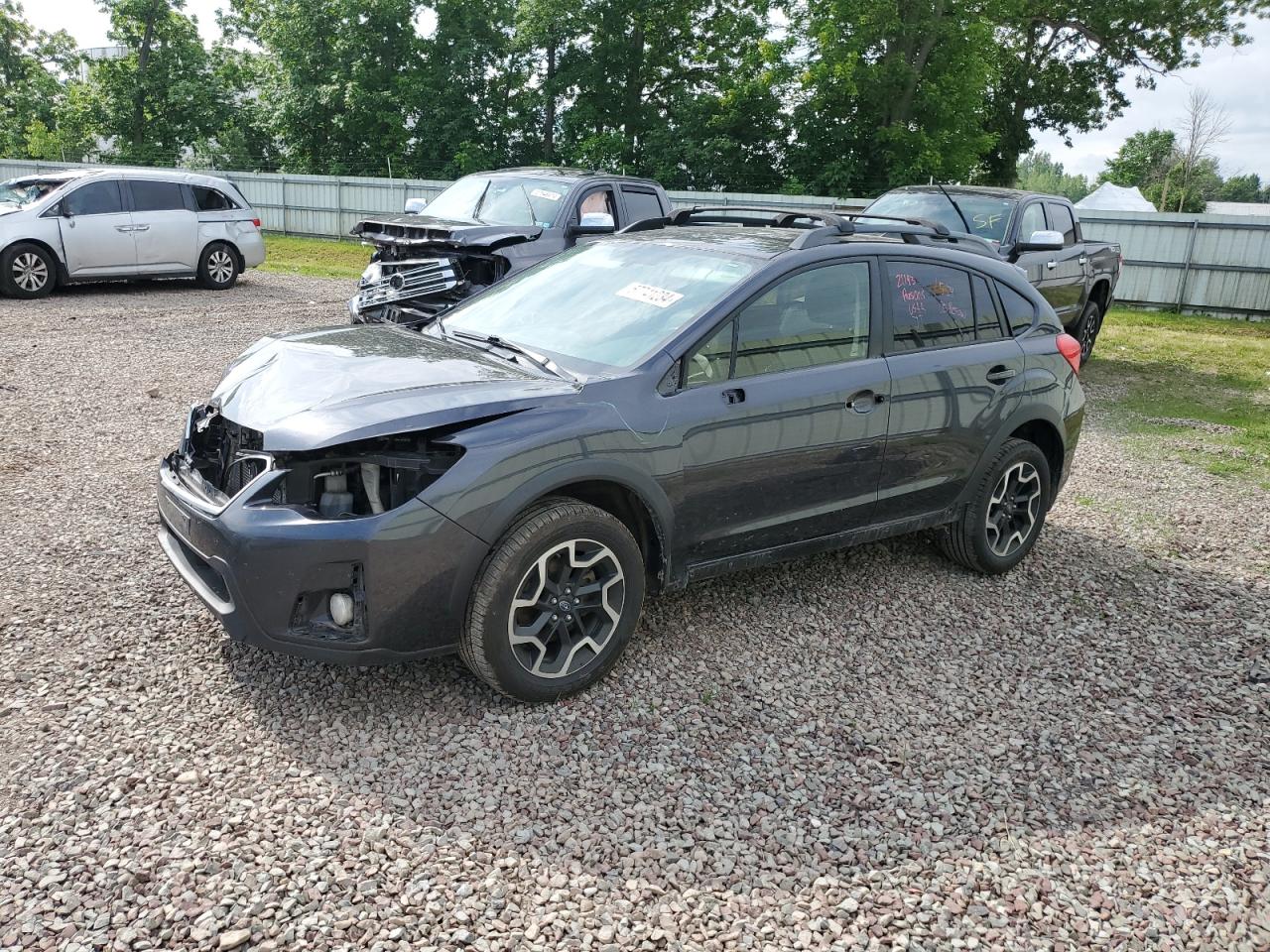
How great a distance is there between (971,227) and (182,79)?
33.0 m

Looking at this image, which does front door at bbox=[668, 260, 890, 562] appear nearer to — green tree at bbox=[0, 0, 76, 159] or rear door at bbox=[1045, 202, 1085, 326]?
rear door at bbox=[1045, 202, 1085, 326]

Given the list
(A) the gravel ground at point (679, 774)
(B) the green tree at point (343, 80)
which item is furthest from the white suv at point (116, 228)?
(B) the green tree at point (343, 80)

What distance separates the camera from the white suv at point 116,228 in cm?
1292

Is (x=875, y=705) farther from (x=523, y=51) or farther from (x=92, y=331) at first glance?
(x=523, y=51)

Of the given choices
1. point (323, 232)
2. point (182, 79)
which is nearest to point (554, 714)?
point (323, 232)

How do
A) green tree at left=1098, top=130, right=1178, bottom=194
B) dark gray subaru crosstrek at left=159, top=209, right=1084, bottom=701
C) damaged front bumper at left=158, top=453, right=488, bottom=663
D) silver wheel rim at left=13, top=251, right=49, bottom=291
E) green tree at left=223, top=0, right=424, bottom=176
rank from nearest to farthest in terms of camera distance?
1. damaged front bumper at left=158, top=453, right=488, bottom=663
2. dark gray subaru crosstrek at left=159, top=209, right=1084, bottom=701
3. silver wheel rim at left=13, top=251, right=49, bottom=291
4. green tree at left=223, top=0, right=424, bottom=176
5. green tree at left=1098, top=130, right=1178, bottom=194

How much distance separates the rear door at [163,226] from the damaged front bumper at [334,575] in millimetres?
11875

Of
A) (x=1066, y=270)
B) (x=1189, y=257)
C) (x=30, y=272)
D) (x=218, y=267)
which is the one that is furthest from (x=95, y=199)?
(x=1189, y=257)

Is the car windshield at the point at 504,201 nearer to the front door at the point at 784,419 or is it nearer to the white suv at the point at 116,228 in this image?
the white suv at the point at 116,228

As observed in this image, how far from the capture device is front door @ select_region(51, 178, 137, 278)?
1313 cm

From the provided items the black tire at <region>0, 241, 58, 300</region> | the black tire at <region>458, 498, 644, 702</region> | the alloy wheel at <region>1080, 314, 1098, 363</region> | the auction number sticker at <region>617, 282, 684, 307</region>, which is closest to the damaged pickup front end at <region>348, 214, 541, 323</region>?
the auction number sticker at <region>617, 282, 684, 307</region>

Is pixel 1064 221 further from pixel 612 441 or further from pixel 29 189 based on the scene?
pixel 29 189

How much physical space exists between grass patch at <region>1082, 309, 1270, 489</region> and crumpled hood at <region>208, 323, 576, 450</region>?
6.42 metres

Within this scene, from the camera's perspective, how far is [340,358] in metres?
4.08
